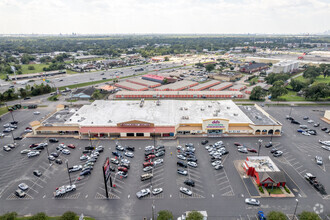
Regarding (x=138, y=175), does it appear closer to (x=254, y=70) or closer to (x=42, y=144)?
(x=42, y=144)

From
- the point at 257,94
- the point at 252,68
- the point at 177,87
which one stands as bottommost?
the point at 177,87

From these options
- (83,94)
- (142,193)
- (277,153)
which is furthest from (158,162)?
(83,94)

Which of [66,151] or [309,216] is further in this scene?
[66,151]

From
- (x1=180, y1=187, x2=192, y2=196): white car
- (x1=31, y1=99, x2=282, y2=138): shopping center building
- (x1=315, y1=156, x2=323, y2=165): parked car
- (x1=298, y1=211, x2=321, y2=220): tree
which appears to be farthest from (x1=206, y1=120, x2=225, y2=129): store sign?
(x1=298, y1=211, x2=321, y2=220): tree

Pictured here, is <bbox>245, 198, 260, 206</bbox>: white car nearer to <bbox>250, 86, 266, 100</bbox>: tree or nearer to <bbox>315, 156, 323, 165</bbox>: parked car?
<bbox>315, 156, 323, 165</bbox>: parked car

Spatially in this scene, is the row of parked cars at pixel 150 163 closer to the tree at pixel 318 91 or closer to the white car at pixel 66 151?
the white car at pixel 66 151

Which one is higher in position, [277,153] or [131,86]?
[131,86]

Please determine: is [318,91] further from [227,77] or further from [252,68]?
[252,68]
